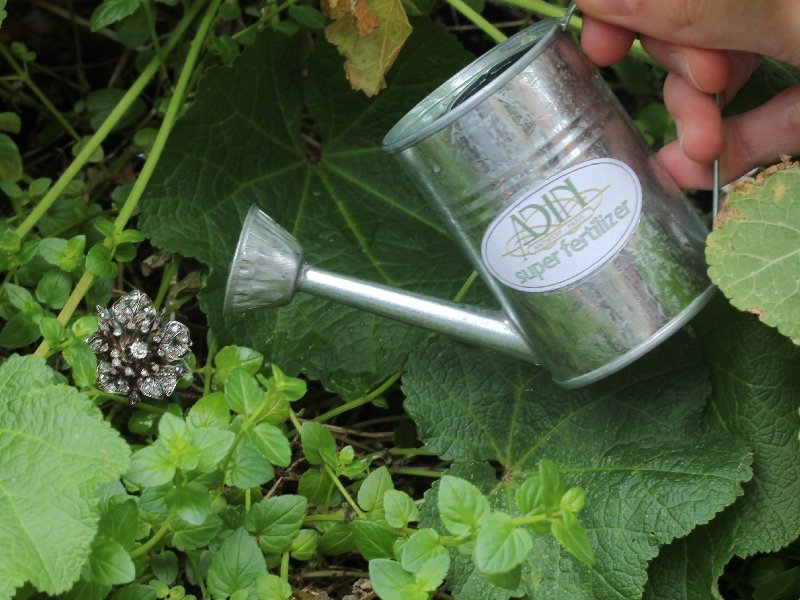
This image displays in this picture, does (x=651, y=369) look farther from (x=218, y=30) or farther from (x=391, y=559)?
(x=218, y=30)

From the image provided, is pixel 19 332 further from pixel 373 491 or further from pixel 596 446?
pixel 596 446

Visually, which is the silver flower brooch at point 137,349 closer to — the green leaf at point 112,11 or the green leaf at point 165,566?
the green leaf at point 165,566

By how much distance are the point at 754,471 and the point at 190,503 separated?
67 centimetres

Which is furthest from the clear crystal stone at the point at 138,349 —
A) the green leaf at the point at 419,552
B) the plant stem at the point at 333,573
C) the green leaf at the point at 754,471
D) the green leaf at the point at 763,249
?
the green leaf at the point at 763,249

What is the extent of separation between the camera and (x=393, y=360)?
1.36m

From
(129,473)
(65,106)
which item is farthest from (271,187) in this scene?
(129,473)

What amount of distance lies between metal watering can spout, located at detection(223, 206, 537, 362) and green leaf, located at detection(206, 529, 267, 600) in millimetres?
262

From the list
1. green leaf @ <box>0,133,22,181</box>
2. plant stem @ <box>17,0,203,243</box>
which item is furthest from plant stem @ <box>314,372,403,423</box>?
green leaf @ <box>0,133,22,181</box>

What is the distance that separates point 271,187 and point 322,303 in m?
0.19

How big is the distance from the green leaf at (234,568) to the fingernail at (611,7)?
2.17ft

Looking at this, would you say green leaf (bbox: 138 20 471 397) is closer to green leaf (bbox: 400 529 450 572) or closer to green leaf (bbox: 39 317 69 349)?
green leaf (bbox: 39 317 69 349)

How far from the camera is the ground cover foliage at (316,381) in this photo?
101 cm

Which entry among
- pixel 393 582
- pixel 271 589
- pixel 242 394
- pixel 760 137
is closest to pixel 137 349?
pixel 242 394

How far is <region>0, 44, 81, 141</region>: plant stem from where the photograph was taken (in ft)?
4.79
